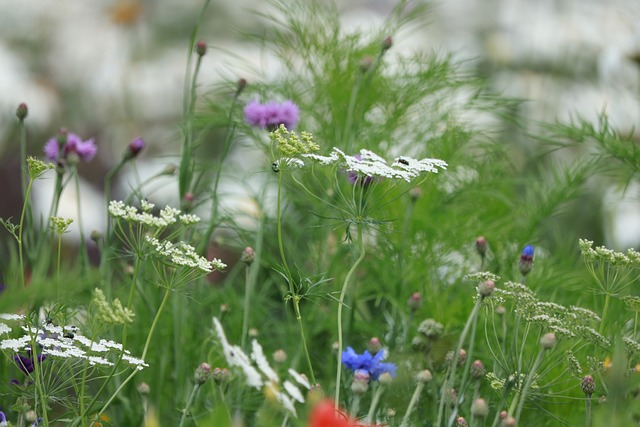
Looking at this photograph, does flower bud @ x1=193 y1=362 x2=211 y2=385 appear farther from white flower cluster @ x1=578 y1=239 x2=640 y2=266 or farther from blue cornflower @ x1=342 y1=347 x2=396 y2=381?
white flower cluster @ x1=578 y1=239 x2=640 y2=266

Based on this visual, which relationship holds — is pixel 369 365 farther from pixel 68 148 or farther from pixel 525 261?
pixel 68 148

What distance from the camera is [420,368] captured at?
24.4 inches

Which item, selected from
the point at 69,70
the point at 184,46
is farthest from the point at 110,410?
the point at 69,70

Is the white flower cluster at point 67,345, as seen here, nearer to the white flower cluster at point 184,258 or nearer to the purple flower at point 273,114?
the white flower cluster at point 184,258

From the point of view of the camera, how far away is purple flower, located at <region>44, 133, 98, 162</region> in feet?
2.51

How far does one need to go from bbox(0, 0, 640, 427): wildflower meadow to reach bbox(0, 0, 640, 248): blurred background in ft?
2.79

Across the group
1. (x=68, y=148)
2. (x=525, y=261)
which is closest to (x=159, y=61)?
(x=68, y=148)

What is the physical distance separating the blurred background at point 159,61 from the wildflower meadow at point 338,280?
85 centimetres

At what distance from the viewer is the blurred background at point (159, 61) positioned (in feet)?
6.76

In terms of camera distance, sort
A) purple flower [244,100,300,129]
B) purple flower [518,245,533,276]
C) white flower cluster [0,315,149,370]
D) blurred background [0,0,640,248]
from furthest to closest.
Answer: blurred background [0,0,640,248] → purple flower [244,100,300,129] → purple flower [518,245,533,276] → white flower cluster [0,315,149,370]

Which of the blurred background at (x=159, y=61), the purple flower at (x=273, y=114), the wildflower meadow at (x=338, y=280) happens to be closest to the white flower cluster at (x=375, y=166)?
the wildflower meadow at (x=338, y=280)

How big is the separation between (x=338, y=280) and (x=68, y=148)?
0.27 m

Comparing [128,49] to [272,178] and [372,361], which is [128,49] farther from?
[372,361]

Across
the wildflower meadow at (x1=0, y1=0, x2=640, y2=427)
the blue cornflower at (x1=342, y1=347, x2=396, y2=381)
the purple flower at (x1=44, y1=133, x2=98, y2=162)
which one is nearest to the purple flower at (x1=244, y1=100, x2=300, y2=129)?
the wildflower meadow at (x1=0, y1=0, x2=640, y2=427)
